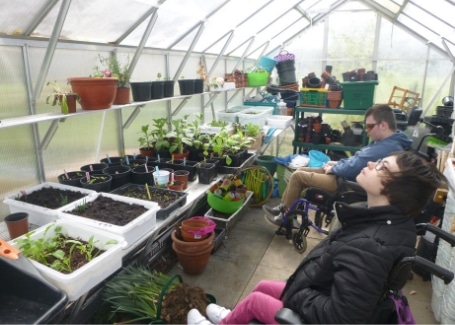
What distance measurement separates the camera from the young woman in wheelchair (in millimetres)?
1172

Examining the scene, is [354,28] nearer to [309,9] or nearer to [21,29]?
[309,9]

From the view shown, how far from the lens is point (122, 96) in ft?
8.08

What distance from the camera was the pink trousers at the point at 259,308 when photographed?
57.6 inches

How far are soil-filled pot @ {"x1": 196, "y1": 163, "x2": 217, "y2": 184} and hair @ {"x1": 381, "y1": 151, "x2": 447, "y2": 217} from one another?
5.10 ft

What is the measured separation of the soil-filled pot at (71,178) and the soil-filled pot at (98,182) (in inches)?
1.6

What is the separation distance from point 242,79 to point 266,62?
3.96 ft

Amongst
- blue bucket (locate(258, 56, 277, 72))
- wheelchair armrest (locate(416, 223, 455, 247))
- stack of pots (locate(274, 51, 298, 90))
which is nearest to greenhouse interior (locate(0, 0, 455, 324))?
wheelchair armrest (locate(416, 223, 455, 247))

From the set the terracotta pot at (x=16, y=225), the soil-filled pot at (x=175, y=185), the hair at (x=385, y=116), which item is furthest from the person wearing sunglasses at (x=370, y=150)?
the terracotta pot at (x=16, y=225)

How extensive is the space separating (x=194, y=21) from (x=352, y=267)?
294cm

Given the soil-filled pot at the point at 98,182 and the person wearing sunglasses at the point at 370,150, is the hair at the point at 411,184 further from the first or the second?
the soil-filled pot at the point at 98,182

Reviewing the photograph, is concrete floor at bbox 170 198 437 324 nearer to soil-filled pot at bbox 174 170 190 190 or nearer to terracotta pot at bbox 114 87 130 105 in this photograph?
soil-filled pot at bbox 174 170 190 190

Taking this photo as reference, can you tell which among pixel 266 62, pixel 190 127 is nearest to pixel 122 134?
pixel 190 127

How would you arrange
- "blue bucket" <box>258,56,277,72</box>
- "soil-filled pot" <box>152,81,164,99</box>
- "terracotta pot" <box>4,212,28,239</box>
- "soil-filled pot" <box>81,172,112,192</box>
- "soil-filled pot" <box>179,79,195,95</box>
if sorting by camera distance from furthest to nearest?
"blue bucket" <box>258,56,277,72</box>, "soil-filled pot" <box>179,79,195,95</box>, "soil-filled pot" <box>152,81,164,99</box>, "soil-filled pot" <box>81,172,112,192</box>, "terracotta pot" <box>4,212,28,239</box>

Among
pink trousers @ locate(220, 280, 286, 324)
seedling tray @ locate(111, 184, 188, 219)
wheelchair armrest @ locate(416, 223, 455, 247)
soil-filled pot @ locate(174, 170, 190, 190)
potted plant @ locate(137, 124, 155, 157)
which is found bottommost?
pink trousers @ locate(220, 280, 286, 324)
